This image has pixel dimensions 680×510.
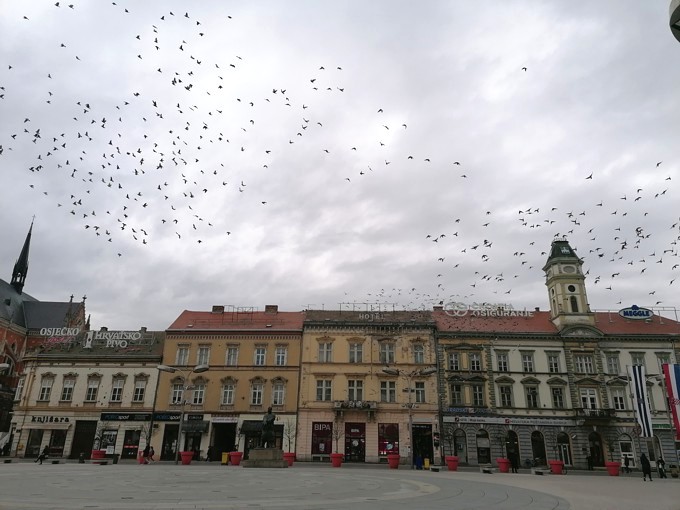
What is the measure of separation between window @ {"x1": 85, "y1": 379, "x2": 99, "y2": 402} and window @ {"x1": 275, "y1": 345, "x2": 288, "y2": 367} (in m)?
18.4

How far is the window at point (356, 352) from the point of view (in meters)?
49.8

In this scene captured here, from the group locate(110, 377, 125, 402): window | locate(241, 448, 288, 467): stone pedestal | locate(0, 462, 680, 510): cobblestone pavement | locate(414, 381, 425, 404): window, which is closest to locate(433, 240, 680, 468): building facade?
locate(414, 381, 425, 404): window

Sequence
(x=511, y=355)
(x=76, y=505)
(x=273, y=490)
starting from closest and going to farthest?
1. (x=76, y=505)
2. (x=273, y=490)
3. (x=511, y=355)

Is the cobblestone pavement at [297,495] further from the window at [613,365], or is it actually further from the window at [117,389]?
the window at [613,365]

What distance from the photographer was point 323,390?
4875 centimetres

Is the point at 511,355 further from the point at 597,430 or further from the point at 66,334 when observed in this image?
the point at 66,334

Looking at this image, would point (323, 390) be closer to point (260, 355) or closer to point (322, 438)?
point (322, 438)

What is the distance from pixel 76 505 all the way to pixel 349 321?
38.7 metres

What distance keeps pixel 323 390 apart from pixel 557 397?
75.2 ft

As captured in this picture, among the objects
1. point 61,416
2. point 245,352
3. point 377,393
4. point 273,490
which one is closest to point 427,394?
point 377,393

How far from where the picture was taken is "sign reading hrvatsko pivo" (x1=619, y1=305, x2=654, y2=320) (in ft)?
170

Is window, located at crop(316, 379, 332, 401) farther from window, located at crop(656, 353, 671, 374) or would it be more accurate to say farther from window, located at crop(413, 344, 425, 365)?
window, located at crop(656, 353, 671, 374)

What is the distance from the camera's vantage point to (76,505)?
13188 millimetres

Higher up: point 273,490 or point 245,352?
point 245,352
